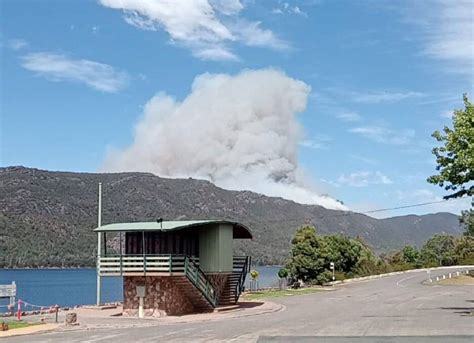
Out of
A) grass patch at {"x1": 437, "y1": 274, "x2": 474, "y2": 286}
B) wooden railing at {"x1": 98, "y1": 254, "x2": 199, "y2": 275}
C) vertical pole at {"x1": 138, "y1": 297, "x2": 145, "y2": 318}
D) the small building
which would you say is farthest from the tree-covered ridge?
vertical pole at {"x1": 138, "y1": 297, "x2": 145, "y2": 318}

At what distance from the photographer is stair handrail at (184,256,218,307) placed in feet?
124

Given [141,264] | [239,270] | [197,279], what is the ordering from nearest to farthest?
1. [141,264]
2. [197,279]
3. [239,270]

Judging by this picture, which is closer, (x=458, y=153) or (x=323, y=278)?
(x=458, y=153)

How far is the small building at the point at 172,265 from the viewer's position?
37.8 metres

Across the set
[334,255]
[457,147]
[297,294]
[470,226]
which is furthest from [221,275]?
[470,226]

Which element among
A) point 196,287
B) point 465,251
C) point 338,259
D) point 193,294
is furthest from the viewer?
point 465,251

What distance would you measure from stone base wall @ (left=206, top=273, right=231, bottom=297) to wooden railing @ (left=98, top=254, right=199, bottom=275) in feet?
7.21

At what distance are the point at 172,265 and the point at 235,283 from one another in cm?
799

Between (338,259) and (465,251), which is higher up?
(465,251)

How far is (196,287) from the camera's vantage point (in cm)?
3841

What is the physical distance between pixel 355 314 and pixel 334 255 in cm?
4071

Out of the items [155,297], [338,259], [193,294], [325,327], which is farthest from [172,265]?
[338,259]

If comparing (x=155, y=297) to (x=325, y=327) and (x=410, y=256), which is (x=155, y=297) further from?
(x=410, y=256)

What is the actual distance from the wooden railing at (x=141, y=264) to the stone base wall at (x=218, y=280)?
220 cm
